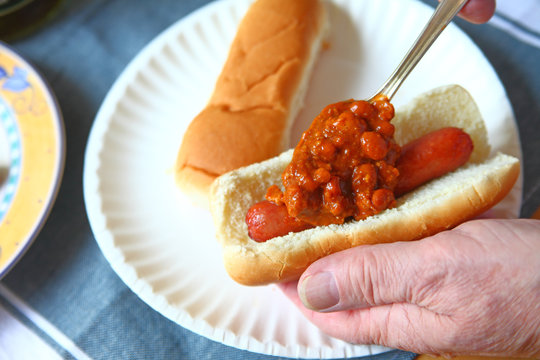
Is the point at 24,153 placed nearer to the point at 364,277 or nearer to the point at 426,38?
the point at 364,277

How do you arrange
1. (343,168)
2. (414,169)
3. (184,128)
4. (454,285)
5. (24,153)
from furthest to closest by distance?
1. (184,128)
2. (24,153)
3. (414,169)
4. (343,168)
5. (454,285)

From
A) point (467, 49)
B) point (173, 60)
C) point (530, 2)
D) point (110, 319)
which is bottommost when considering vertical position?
point (110, 319)

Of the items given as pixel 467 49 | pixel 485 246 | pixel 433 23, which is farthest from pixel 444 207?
pixel 467 49

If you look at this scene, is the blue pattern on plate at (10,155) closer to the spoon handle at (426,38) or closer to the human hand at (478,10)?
the spoon handle at (426,38)

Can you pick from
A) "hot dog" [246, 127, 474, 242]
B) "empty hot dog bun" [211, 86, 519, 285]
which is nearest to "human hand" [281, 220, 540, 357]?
"empty hot dog bun" [211, 86, 519, 285]

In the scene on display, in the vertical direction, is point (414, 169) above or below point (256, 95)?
above

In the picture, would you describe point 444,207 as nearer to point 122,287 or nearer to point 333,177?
point 333,177

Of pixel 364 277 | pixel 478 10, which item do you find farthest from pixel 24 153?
pixel 478 10
